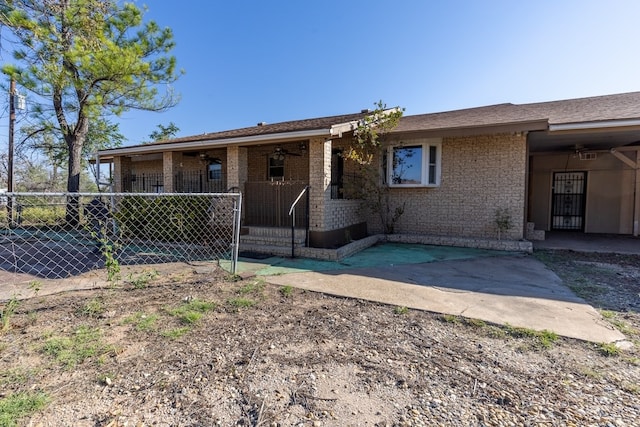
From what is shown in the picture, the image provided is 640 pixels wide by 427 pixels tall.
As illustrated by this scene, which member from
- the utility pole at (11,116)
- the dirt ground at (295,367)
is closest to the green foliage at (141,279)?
the dirt ground at (295,367)

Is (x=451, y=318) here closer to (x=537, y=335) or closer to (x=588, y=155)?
(x=537, y=335)

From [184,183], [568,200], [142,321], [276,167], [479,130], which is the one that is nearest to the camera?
[142,321]

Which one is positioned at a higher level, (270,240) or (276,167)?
(276,167)

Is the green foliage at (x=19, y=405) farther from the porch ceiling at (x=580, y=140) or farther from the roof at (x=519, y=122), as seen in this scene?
the porch ceiling at (x=580, y=140)

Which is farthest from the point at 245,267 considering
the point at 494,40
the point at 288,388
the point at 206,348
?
the point at 494,40

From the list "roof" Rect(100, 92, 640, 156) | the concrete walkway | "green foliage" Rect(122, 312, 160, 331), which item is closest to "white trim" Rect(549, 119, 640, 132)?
"roof" Rect(100, 92, 640, 156)

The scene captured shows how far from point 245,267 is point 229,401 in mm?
3927

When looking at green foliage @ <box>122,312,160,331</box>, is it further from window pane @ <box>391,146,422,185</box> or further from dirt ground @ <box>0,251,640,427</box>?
window pane @ <box>391,146,422,185</box>

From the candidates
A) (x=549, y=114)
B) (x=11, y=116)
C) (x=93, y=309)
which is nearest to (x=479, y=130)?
(x=549, y=114)

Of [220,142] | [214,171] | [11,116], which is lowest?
[214,171]

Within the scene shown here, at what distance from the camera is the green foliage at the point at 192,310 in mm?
3284

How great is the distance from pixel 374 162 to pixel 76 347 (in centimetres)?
806

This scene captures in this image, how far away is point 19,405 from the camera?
190 cm

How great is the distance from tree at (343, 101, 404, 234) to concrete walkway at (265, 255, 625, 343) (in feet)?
10.4
